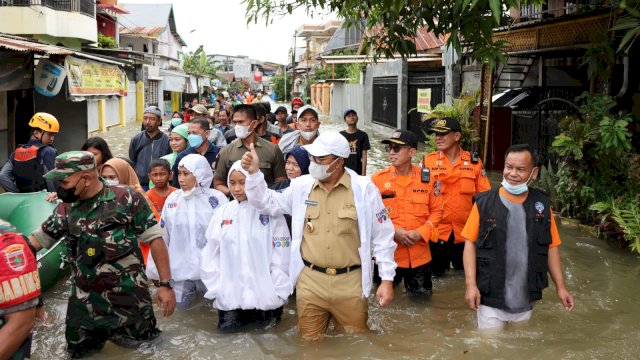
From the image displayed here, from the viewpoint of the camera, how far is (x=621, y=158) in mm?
7941

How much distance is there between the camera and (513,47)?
13.3 metres

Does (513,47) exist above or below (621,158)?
above

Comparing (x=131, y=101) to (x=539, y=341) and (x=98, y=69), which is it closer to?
(x=98, y=69)

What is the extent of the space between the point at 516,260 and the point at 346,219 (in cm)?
122

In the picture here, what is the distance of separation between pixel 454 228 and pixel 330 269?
7.12 feet

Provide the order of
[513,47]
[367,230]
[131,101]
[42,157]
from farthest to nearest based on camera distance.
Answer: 1. [131,101]
2. [513,47]
3. [42,157]
4. [367,230]

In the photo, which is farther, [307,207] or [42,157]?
[42,157]

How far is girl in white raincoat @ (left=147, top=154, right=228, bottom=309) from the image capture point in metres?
5.45

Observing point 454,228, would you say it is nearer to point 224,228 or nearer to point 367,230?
point 367,230

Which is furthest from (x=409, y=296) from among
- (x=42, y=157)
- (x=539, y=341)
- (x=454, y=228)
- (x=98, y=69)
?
(x=98, y=69)

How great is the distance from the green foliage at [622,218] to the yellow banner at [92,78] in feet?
→ 31.0

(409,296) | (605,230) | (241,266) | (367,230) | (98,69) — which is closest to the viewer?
(367,230)

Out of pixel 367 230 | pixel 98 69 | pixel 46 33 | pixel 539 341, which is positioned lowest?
pixel 539 341

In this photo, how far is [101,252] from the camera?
404cm
